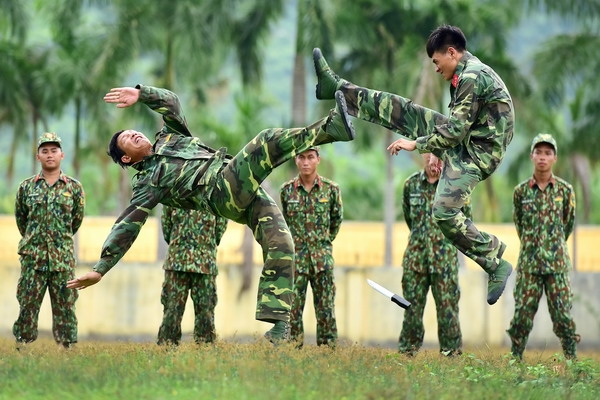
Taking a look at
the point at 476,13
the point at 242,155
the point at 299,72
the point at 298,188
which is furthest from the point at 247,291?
the point at 242,155

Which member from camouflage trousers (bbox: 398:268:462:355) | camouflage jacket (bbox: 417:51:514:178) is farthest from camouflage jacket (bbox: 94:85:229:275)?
camouflage trousers (bbox: 398:268:462:355)

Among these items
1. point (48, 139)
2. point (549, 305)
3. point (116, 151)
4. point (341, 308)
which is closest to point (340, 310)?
point (341, 308)

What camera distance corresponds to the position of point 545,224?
13.3m

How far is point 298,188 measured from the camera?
13.9m

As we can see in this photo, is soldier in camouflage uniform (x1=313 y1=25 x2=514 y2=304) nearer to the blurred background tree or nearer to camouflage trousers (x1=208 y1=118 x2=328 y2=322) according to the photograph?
camouflage trousers (x1=208 y1=118 x2=328 y2=322)

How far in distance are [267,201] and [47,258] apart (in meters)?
3.06

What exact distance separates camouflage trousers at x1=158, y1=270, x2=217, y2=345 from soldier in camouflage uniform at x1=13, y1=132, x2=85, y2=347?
3.01 ft

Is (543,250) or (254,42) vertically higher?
(254,42)

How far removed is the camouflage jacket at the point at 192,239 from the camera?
13.4 m

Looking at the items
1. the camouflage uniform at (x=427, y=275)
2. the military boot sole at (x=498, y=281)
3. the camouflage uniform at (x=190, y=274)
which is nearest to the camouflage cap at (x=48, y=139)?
the camouflage uniform at (x=190, y=274)

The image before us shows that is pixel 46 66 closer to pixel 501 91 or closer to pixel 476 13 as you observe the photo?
pixel 476 13

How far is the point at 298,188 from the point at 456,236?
348cm

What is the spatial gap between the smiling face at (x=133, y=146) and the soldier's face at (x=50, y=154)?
2129 mm

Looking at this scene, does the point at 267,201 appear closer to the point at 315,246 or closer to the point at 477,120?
the point at 477,120
